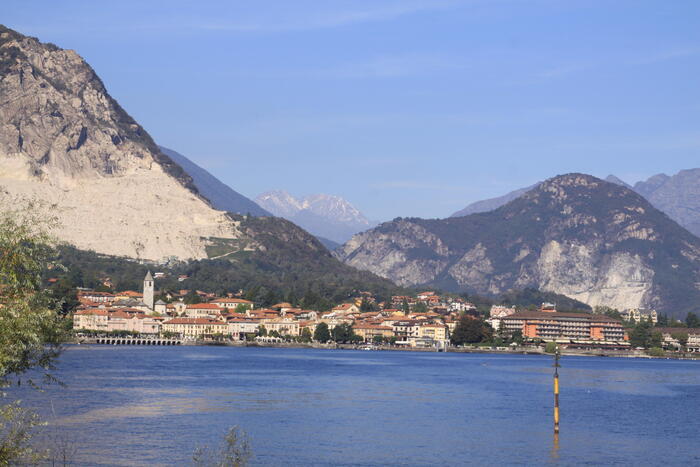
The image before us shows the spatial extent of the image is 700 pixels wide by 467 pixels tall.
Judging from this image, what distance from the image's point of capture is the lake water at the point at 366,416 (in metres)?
57.3

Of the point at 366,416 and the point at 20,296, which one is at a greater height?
the point at 20,296

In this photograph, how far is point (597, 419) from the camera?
77.8 meters

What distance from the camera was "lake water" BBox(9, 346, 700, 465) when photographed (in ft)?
188

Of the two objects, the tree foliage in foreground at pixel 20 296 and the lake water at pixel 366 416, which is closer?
the tree foliage in foreground at pixel 20 296

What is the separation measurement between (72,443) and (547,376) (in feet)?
266

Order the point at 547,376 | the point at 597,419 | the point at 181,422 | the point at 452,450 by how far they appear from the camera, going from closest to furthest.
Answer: the point at 452,450 < the point at 181,422 < the point at 597,419 < the point at 547,376

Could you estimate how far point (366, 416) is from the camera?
245 feet

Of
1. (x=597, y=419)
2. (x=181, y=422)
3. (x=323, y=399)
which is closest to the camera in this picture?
(x=181, y=422)

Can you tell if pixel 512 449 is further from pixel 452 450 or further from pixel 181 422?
pixel 181 422

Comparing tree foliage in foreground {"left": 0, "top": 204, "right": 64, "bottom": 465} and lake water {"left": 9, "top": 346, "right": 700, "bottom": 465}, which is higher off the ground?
tree foliage in foreground {"left": 0, "top": 204, "right": 64, "bottom": 465}

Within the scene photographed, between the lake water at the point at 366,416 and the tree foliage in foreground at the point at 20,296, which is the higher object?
the tree foliage in foreground at the point at 20,296

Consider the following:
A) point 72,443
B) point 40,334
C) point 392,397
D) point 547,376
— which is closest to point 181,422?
point 72,443

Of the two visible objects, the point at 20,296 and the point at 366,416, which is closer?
the point at 20,296

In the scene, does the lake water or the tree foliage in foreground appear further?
the lake water
